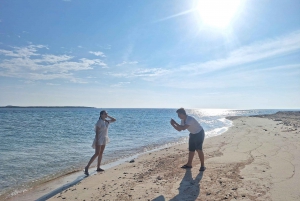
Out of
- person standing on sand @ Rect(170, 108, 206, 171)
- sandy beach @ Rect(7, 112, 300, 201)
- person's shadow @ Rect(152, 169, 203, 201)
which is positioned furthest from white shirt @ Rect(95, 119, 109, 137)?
person's shadow @ Rect(152, 169, 203, 201)

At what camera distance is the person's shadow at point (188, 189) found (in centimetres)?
488

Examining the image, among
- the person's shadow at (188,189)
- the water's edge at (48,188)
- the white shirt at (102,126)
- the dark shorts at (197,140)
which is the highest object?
the white shirt at (102,126)

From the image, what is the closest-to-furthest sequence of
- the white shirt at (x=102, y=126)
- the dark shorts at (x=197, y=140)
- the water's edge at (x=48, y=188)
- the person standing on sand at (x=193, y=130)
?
the water's edge at (x=48, y=188) → the person standing on sand at (x=193, y=130) → the dark shorts at (x=197, y=140) → the white shirt at (x=102, y=126)

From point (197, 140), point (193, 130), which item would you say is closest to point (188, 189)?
point (197, 140)

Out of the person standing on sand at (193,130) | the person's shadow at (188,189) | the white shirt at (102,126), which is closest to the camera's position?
the person's shadow at (188,189)

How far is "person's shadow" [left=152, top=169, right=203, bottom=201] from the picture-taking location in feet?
16.0

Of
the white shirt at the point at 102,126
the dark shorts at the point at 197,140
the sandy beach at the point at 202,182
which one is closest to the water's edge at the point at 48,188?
the sandy beach at the point at 202,182

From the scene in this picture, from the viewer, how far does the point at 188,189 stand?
5355 millimetres

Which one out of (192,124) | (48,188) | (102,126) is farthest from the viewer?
(102,126)

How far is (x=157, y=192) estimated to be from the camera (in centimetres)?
530

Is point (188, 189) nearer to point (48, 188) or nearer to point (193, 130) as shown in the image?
point (193, 130)

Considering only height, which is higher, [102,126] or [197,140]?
[102,126]

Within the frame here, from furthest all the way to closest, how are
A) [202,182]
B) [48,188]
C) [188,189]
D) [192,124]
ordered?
[192,124] < [48,188] < [202,182] < [188,189]

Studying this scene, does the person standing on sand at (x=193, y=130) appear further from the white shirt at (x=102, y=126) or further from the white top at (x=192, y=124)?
the white shirt at (x=102, y=126)
